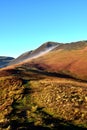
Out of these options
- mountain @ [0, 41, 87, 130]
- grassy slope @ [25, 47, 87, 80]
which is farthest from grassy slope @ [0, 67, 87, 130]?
grassy slope @ [25, 47, 87, 80]

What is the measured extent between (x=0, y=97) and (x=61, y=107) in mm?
9146

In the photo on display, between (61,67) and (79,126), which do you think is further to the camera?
(61,67)

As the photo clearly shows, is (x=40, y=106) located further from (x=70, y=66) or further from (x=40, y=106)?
(x=70, y=66)

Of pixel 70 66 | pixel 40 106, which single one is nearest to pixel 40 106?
pixel 40 106

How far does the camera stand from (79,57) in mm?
86812

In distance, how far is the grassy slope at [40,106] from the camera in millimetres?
30703

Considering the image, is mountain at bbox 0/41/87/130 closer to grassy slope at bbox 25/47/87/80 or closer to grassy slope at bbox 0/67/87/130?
grassy slope at bbox 0/67/87/130

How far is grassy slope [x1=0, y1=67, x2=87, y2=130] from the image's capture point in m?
30.7

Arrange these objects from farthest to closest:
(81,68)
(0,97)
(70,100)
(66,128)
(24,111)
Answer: (81,68) < (0,97) < (70,100) < (24,111) < (66,128)

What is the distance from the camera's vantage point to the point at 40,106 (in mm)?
35969

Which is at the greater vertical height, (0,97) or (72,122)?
(0,97)

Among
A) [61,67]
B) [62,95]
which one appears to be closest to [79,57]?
[61,67]

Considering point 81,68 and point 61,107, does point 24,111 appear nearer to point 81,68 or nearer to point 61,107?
point 61,107

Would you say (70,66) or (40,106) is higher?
(70,66)
